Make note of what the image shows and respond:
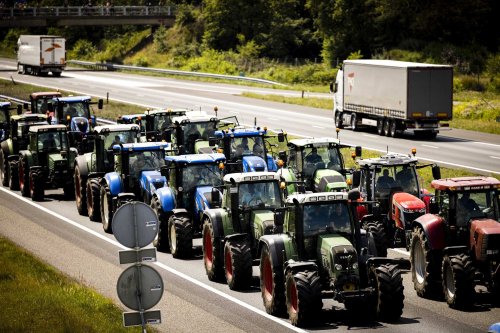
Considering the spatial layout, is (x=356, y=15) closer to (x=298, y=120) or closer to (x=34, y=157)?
(x=298, y=120)

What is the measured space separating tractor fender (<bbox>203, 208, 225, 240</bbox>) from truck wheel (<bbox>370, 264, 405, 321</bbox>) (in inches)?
196

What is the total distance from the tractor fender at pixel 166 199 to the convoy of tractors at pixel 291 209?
37 millimetres

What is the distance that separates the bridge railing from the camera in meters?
121

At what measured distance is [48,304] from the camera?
22.3m

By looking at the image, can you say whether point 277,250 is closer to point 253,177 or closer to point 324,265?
point 324,265

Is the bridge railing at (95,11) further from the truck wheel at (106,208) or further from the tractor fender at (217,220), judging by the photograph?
the tractor fender at (217,220)

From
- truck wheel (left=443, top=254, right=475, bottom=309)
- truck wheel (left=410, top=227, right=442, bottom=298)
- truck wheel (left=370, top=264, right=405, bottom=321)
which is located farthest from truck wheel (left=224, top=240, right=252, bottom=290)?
→ truck wheel (left=443, top=254, right=475, bottom=309)

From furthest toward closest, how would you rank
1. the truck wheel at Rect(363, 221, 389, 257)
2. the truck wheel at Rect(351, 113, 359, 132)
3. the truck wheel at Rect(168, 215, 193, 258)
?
the truck wheel at Rect(351, 113, 359, 132)
the truck wheel at Rect(168, 215, 193, 258)
the truck wheel at Rect(363, 221, 389, 257)

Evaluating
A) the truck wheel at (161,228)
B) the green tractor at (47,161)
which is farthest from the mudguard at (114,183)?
the green tractor at (47,161)

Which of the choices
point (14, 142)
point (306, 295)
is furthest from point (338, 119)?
point (306, 295)

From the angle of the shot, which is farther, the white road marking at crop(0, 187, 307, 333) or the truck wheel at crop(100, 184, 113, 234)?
the truck wheel at crop(100, 184, 113, 234)

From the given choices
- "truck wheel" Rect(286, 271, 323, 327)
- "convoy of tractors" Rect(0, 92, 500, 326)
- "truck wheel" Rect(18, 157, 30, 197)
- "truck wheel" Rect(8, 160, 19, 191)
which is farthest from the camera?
"truck wheel" Rect(8, 160, 19, 191)

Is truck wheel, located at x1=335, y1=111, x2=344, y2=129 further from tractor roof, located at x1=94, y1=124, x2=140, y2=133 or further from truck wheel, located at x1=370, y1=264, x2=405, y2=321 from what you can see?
truck wheel, located at x1=370, y1=264, x2=405, y2=321

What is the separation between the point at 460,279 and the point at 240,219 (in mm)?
5415
